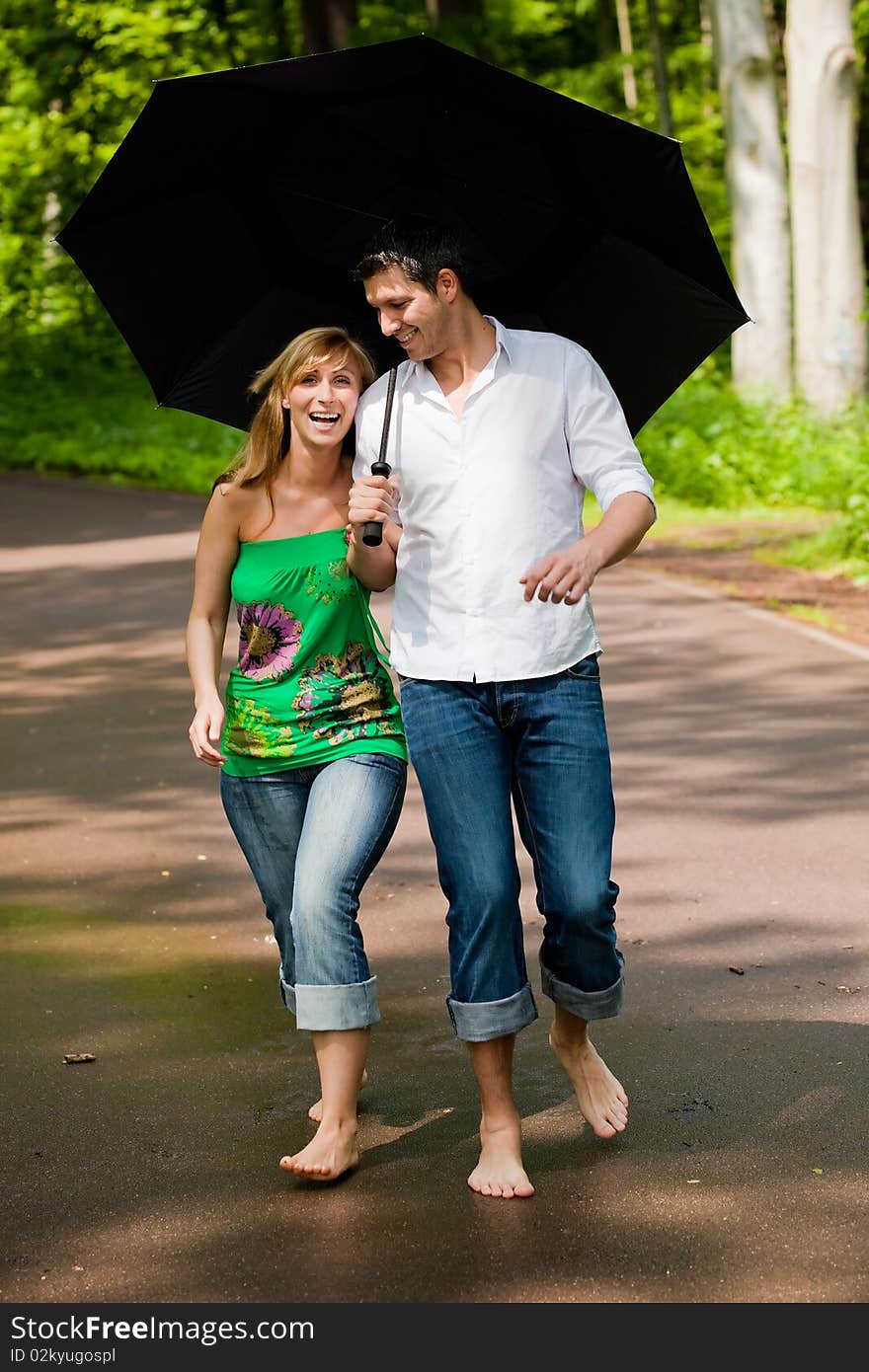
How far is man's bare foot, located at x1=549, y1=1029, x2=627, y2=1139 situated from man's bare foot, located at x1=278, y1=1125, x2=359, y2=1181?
56 cm

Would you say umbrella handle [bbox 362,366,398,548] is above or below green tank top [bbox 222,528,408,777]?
above

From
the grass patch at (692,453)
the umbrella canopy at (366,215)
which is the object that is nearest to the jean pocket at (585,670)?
the umbrella canopy at (366,215)

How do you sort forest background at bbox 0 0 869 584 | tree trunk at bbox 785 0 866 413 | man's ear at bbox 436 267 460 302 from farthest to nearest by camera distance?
1. tree trunk at bbox 785 0 866 413
2. forest background at bbox 0 0 869 584
3. man's ear at bbox 436 267 460 302

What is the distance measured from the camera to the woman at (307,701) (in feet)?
13.7

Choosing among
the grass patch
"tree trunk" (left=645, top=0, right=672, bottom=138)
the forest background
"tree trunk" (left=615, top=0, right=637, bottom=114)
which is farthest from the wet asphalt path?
"tree trunk" (left=615, top=0, right=637, bottom=114)

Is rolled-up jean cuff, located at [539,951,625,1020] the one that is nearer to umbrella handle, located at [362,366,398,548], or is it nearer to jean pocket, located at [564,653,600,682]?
jean pocket, located at [564,653,600,682]

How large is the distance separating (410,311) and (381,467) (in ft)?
1.08

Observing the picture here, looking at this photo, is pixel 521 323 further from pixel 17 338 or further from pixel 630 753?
pixel 17 338

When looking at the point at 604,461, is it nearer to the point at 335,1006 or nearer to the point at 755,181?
the point at 335,1006

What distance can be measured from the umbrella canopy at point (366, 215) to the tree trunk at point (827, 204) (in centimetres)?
1543

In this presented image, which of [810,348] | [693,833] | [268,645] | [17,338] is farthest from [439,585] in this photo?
[17,338]

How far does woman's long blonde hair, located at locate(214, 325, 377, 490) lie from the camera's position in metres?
4.34

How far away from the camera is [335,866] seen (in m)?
4.16

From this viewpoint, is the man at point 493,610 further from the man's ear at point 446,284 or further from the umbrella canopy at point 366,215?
the umbrella canopy at point 366,215
